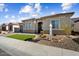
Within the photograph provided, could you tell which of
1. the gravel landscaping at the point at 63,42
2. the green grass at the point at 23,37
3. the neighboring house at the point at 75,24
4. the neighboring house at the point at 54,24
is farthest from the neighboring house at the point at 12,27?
the neighboring house at the point at 75,24

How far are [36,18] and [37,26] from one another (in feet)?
3.02

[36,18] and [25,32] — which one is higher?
[36,18]

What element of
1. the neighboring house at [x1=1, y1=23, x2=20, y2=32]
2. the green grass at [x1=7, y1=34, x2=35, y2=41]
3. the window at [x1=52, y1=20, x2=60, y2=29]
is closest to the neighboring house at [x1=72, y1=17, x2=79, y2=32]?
the window at [x1=52, y1=20, x2=60, y2=29]

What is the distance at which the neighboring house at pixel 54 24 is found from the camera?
1419 cm

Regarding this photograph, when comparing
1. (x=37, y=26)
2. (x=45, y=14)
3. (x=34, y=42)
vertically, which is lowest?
(x=34, y=42)

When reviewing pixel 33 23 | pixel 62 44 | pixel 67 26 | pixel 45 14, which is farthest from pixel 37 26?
pixel 62 44

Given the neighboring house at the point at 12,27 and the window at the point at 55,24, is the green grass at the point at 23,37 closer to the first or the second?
the neighboring house at the point at 12,27

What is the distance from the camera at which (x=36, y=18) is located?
15.5 metres

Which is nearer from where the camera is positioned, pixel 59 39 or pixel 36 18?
pixel 59 39

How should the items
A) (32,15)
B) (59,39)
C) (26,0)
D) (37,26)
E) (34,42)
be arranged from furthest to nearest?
(37,26), (32,15), (34,42), (59,39), (26,0)

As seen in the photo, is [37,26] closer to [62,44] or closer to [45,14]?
[45,14]

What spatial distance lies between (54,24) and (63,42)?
3.01 metres

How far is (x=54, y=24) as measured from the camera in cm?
1502

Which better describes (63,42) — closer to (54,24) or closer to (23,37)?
(54,24)
